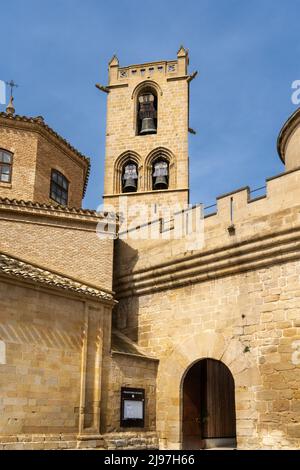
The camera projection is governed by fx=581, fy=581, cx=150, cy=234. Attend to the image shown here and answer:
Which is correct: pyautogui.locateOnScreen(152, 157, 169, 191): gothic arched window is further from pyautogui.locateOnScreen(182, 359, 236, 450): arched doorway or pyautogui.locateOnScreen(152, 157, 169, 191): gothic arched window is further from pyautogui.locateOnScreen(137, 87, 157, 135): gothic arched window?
pyautogui.locateOnScreen(182, 359, 236, 450): arched doorway

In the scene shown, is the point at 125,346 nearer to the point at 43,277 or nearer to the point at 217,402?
the point at 217,402

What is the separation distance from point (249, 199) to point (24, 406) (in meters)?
6.61

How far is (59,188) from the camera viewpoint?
778 inches

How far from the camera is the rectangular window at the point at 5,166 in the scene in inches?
718

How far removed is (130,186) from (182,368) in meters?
10.6

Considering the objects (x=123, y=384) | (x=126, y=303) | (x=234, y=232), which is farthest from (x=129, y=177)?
(x=123, y=384)

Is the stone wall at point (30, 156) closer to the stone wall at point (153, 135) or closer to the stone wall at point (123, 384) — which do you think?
the stone wall at point (153, 135)

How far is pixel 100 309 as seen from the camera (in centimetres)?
1348

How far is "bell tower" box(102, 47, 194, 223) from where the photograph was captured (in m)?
22.8

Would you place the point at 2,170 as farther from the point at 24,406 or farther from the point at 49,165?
the point at 24,406

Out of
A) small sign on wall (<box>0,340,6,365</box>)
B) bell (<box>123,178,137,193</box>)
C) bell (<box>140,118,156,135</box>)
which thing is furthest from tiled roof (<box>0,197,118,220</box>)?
bell (<box>140,118,156,135</box>)

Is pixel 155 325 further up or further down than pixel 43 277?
further down
